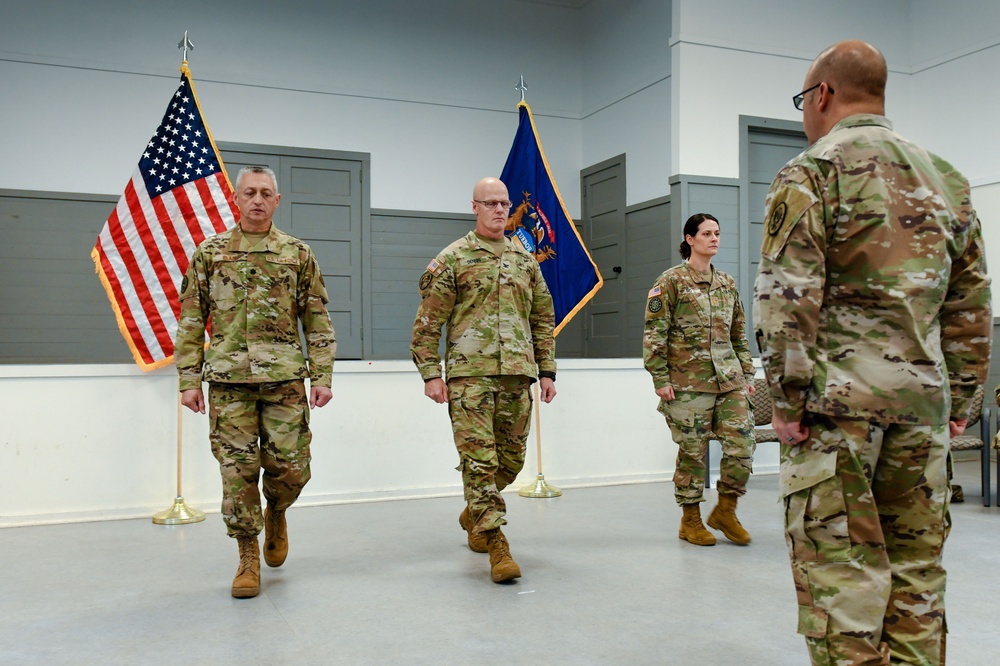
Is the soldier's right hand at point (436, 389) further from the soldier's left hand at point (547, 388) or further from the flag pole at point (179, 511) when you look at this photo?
the flag pole at point (179, 511)

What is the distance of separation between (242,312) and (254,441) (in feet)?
1.61

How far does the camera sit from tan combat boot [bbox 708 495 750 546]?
420cm

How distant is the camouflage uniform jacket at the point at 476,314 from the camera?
3695 millimetres

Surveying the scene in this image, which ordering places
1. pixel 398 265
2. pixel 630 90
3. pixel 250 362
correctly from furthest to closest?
pixel 398 265, pixel 630 90, pixel 250 362

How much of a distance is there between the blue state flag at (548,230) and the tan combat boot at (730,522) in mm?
2429

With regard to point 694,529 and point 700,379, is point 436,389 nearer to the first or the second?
point 700,379

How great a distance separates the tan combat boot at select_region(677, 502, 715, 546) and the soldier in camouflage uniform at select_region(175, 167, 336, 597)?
186 cm

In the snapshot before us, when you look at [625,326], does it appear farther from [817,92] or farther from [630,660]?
[817,92]

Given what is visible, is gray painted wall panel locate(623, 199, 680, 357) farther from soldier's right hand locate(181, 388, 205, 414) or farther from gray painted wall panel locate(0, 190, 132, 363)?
soldier's right hand locate(181, 388, 205, 414)

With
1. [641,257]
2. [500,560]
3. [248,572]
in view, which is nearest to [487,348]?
[500,560]

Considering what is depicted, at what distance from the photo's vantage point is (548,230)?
6438 millimetres

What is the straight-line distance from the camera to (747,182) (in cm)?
776

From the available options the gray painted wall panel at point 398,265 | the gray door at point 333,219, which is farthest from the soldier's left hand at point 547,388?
the gray painted wall panel at point 398,265

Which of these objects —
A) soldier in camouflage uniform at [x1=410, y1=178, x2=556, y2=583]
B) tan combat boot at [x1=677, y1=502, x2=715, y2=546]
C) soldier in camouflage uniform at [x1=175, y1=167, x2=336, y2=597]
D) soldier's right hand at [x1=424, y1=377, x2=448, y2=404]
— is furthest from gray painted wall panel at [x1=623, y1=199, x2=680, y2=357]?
soldier in camouflage uniform at [x1=175, y1=167, x2=336, y2=597]
